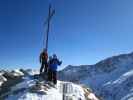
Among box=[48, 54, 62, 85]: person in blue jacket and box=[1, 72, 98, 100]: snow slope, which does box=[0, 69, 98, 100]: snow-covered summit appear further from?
box=[48, 54, 62, 85]: person in blue jacket

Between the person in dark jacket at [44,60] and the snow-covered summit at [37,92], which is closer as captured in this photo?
the snow-covered summit at [37,92]

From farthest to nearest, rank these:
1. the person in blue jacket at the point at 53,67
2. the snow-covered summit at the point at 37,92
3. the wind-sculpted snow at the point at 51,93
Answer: the person in blue jacket at the point at 53,67 → the snow-covered summit at the point at 37,92 → the wind-sculpted snow at the point at 51,93

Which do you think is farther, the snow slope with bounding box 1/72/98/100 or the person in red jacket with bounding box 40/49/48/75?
the person in red jacket with bounding box 40/49/48/75

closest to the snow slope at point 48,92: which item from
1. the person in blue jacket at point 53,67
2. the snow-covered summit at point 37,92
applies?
the snow-covered summit at point 37,92

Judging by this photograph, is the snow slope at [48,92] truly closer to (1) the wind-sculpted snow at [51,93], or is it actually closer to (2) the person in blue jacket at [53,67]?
(1) the wind-sculpted snow at [51,93]

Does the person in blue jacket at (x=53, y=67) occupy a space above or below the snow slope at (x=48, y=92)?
above

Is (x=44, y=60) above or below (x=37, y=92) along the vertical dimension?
above

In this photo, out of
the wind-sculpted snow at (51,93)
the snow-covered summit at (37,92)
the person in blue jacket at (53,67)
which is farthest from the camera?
the person in blue jacket at (53,67)

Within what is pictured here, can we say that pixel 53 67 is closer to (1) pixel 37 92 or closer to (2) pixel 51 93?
(2) pixel 51 93

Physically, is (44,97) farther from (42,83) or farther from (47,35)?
(47,35)

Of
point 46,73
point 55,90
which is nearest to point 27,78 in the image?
point 46,73

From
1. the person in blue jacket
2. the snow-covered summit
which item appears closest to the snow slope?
the snow-covered summit

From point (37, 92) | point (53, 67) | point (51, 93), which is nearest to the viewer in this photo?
point (37, 92)

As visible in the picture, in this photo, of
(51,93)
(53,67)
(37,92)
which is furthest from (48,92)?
(53,67)
